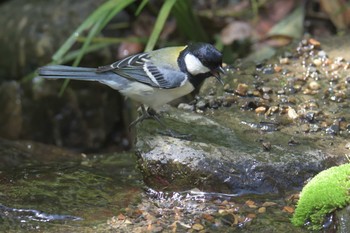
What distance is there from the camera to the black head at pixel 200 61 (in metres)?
3.88

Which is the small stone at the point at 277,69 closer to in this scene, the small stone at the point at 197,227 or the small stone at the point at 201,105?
the small stone at the point at 201,105

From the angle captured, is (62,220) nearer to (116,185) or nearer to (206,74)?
(116,185)

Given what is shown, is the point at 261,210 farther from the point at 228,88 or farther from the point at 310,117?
the point at 228,88

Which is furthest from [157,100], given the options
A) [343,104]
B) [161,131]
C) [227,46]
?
[227,46]

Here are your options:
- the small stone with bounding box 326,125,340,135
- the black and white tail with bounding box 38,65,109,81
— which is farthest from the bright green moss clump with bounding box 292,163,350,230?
the black and white tail with bounding box 38,65,109,81

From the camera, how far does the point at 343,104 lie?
4301 millimetres

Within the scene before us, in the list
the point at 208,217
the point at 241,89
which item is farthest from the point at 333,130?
the point at 208,217

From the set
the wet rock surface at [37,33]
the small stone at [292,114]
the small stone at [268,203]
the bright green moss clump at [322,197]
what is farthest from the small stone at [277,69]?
the wet rock surface at [37,33]

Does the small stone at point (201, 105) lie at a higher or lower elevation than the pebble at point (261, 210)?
higher

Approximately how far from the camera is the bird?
393 centimetres

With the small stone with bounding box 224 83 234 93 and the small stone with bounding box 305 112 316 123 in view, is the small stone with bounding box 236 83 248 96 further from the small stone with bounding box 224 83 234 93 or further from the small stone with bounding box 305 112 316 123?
the small stone with bounding box 305 112 316 123

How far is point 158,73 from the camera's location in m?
4.00

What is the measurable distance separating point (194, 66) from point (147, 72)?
0.31 meters

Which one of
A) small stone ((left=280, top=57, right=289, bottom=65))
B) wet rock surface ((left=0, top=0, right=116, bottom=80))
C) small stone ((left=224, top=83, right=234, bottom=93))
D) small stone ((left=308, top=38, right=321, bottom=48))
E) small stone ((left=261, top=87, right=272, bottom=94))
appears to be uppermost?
small stone ((left=224, top=83, right=234, bottom=93))
